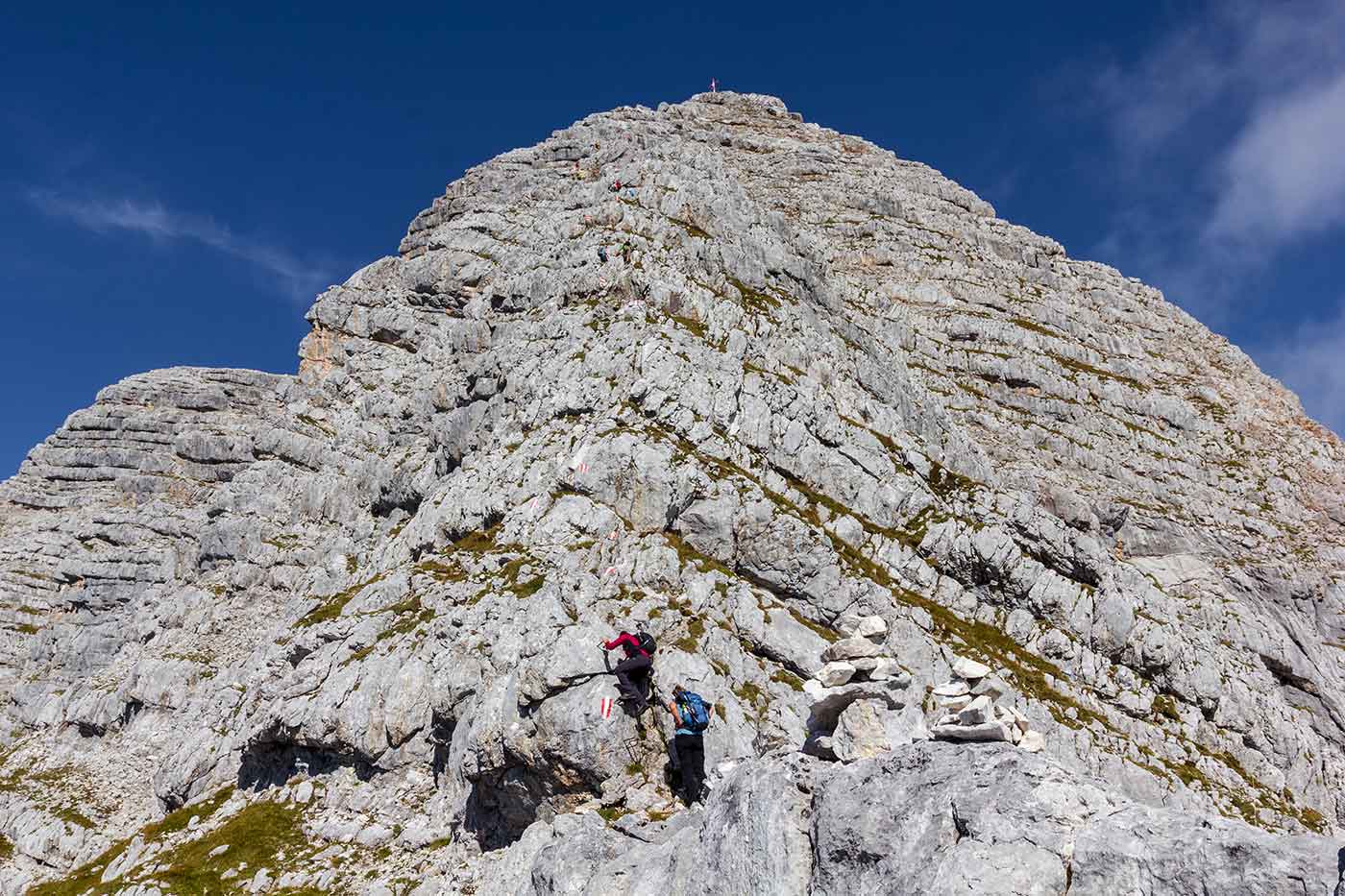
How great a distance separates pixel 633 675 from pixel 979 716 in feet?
41.1

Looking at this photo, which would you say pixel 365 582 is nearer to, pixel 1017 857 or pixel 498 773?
pixel 498 773

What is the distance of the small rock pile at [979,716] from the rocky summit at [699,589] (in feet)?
0.37

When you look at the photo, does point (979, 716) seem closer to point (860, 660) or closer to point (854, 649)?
point (860, 660)

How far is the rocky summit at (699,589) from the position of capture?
16766 mm

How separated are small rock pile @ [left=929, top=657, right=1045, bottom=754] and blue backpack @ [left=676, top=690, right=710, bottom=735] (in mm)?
7627

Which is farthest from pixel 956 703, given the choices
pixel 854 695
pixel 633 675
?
pixel 633 675

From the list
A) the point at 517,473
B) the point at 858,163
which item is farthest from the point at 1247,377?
the point at 517,473

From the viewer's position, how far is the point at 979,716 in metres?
14.8

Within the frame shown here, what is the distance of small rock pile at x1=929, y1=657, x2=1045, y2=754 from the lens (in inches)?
566

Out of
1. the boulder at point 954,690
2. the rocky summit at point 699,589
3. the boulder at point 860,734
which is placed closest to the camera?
the boulder at point 954,690

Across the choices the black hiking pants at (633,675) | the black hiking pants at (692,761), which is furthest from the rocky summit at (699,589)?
the black hiking pants at (692,761)

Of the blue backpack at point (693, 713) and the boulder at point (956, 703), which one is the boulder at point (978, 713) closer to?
the boulder at point (956, 703)

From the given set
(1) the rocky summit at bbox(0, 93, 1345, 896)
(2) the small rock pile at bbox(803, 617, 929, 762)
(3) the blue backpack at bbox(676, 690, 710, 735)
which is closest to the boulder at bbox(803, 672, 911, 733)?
(2) the small rock pile at bbox(803, 617, 929, 762)

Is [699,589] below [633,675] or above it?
above
